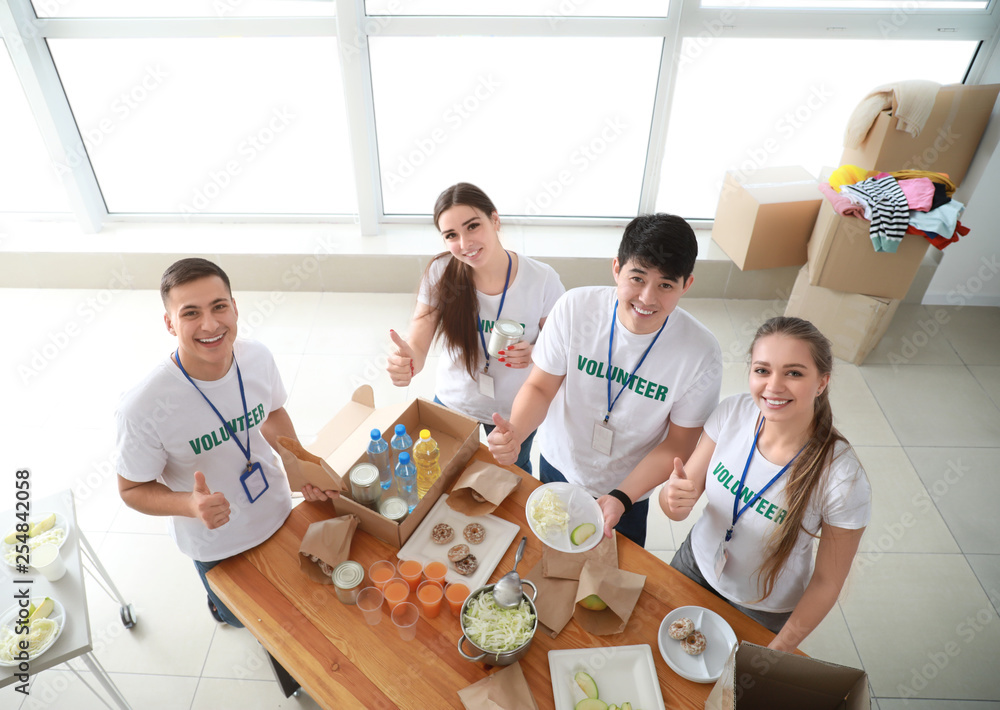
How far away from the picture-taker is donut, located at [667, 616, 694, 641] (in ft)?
5.39

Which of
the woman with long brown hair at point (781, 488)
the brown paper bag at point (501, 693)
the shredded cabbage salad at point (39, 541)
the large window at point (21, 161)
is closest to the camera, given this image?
the brown paper bag at point (501, 693)

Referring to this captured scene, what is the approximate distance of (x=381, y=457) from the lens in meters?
1.89

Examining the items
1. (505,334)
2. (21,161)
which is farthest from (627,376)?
(21,161)

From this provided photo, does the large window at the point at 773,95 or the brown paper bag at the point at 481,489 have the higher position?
the large window at the point at 773,95

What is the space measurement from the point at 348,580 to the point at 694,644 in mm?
959

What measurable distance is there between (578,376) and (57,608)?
5.74 ft

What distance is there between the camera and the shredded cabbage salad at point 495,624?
1.57 meters

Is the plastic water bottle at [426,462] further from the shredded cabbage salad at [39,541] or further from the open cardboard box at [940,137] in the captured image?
the open cardboard box at [940,137]

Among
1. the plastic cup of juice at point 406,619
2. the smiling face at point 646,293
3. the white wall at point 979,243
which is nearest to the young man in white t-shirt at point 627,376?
the smiling face at point 646,293

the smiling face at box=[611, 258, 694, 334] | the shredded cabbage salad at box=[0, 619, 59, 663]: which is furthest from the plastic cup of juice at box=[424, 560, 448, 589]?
the shredded cabbage salad at box=[0, 619, 59, 663]

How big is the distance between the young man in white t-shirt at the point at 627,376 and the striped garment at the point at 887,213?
2.30 meters

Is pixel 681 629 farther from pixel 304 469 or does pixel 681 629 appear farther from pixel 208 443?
pixel 208 443

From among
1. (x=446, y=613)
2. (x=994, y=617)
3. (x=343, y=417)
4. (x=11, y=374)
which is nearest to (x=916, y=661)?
(x=994, y=617)

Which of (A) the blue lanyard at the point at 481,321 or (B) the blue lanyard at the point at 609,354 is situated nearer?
(B) the blue lanyard at the point at 609,354
